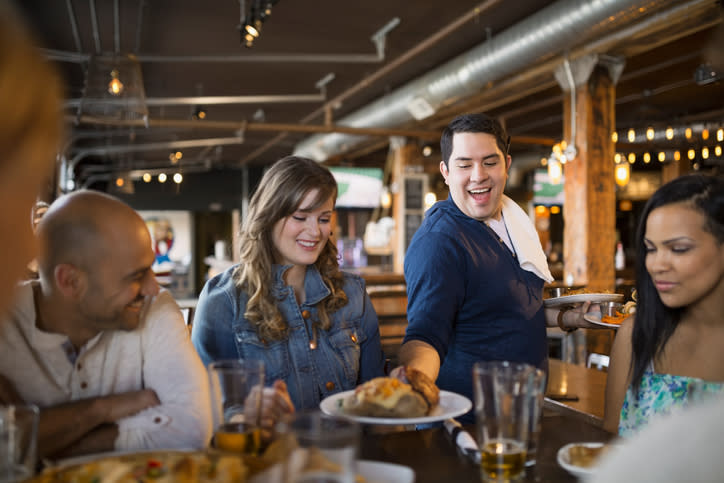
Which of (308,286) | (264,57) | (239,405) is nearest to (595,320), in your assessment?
(308,286)

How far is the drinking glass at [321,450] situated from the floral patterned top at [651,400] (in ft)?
3.29

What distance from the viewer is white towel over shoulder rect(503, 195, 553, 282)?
7.41ft

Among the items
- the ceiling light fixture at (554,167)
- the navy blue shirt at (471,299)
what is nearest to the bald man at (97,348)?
the navy blue shirt at (471,299)

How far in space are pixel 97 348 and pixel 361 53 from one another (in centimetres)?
619

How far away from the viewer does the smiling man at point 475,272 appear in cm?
211

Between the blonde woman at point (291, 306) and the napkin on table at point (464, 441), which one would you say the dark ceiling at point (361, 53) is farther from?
the napkin on table at point (464, 441)

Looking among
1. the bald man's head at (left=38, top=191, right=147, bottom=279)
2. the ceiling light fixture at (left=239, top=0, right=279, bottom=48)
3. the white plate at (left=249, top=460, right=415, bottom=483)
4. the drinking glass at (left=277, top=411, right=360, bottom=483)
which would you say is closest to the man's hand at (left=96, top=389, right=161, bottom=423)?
the bald man's head at (left=38, top=191, right=147, bottom=279)

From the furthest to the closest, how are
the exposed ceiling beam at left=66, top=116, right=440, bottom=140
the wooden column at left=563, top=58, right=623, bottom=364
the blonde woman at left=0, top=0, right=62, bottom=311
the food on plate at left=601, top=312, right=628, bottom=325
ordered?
the exposed ceiling beam at left=66, top=116, right=440, bottom=140, the wooden column at left=563, top=58, right=623, bottom=364, the food on plate at left=601, top=312, right=628, bottom=325, the blonde woman at left=0, top=0, right=62, bottom=311

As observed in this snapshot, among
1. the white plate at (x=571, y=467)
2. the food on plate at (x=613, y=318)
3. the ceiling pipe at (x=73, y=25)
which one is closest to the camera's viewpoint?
the white plate at (x=571, y=467)

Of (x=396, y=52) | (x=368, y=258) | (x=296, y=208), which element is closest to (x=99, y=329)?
(x=296, y=208)

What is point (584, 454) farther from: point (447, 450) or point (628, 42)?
point (628, 42)

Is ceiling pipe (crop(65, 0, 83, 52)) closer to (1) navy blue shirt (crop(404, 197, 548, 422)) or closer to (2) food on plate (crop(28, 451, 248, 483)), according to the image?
(1) navy blue shirt (crop(404, 197, 548, 422))

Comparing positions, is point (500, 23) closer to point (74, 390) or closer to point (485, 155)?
point (485, 155)

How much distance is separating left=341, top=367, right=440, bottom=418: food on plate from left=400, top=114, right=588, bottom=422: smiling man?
626 mm
